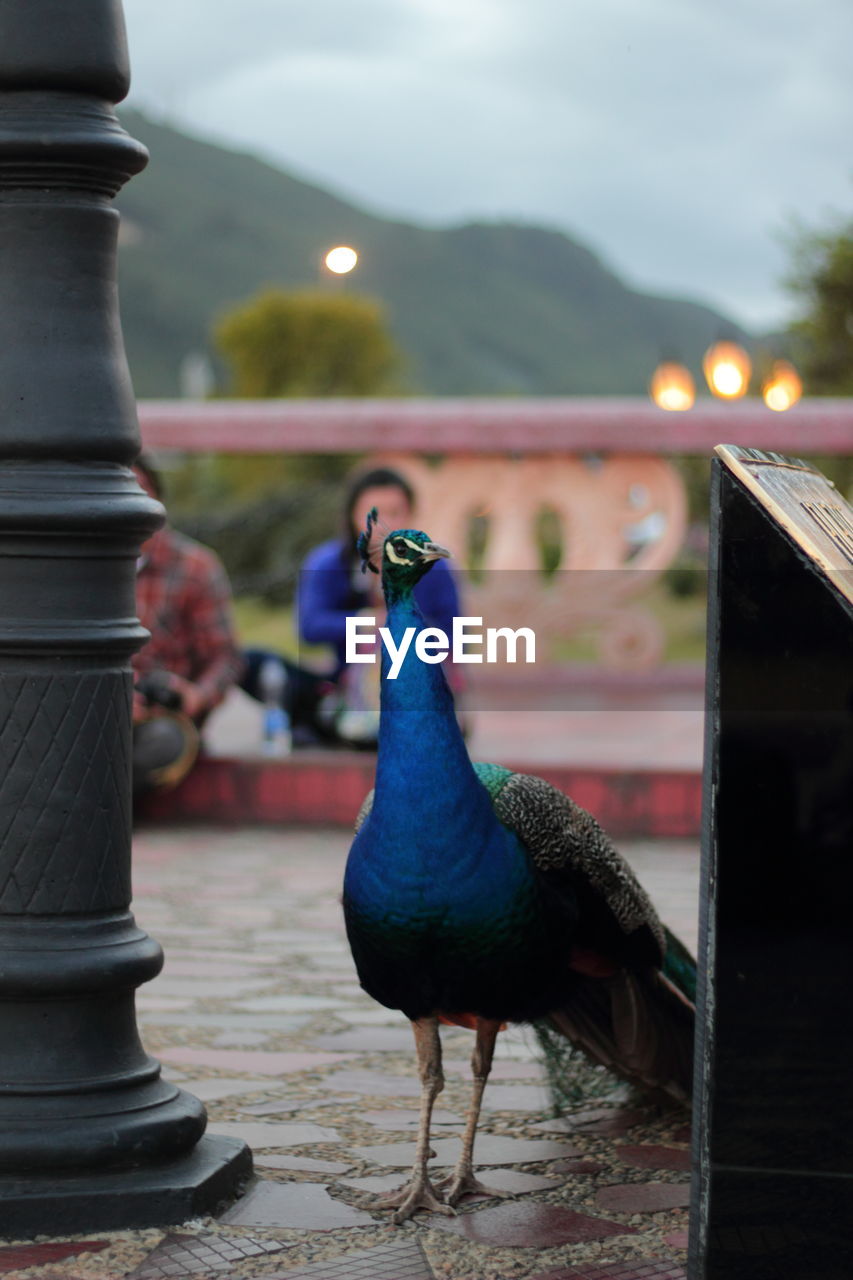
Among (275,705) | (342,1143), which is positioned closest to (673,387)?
(275,705)

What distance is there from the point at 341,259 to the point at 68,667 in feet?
3.71

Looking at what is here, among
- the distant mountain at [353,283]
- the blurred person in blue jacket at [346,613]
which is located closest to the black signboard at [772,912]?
the blurred person in blue jacket at [346,613]

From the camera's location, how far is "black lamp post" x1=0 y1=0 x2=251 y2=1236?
3.24m

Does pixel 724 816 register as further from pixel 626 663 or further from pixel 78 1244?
pixel 626 663

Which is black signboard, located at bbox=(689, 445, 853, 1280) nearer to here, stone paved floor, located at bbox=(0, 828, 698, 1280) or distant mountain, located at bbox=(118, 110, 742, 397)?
stone paved floor, located at bbox=(0, 828, 698, 1280)

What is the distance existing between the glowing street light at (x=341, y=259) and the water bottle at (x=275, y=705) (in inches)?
208

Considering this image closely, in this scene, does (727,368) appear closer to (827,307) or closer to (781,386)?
(781,386)

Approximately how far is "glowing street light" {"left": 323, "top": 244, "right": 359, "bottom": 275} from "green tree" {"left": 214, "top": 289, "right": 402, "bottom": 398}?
8296 cm

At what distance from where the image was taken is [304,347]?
291 ft

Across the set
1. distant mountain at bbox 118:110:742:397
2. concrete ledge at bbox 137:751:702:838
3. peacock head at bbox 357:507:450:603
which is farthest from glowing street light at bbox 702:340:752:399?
distant mountain at bbox 118:110:742:397

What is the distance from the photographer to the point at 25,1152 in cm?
318

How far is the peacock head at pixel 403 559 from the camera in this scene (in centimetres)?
338

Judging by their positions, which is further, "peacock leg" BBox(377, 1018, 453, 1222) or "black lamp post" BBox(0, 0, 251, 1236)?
"peacock leg" BBox(377, 1018, 453, 1222)

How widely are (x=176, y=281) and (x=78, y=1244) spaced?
15147 centimetres
